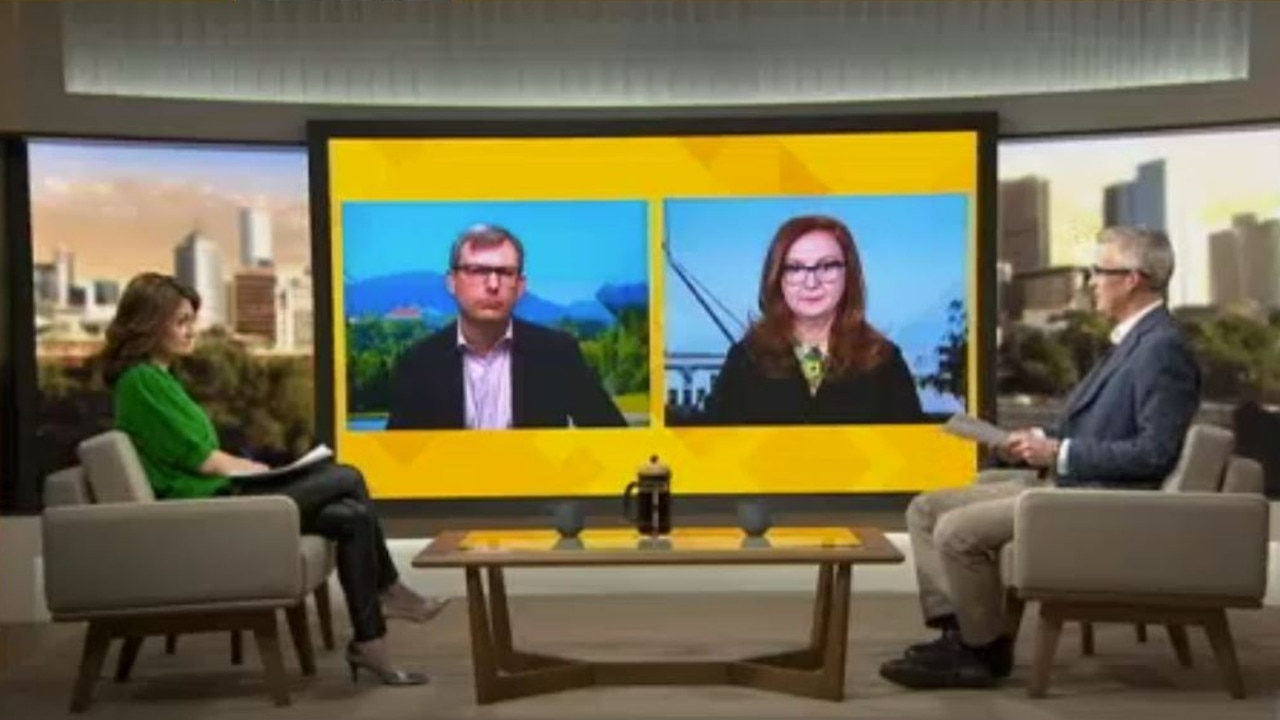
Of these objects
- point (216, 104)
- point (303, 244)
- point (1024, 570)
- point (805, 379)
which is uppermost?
point (216, 104)

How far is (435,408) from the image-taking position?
6848 mm

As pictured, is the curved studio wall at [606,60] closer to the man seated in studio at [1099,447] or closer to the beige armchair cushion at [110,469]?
the man seated in studio at [1099,447]

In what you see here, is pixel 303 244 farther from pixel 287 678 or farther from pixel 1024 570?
pixel 1024 570

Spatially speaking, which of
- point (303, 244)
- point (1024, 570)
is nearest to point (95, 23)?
point (303, 244)

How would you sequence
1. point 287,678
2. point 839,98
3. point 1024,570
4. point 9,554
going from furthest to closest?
1. point 839,98
2. point 9,554
3. point 287,678
4. point 1024,570

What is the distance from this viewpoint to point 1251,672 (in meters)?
4.85

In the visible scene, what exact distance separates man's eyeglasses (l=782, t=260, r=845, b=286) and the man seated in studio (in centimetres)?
220

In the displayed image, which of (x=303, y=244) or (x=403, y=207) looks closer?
(x=403, y=207)

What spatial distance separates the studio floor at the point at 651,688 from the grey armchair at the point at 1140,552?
0.78 ft

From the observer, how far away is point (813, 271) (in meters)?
6.88

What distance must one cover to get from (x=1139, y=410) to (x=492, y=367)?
3162mm

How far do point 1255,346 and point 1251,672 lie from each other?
2.54 metres

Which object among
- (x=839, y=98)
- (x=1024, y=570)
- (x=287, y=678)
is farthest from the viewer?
(x=839, y=98)

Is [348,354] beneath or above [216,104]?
beneath
